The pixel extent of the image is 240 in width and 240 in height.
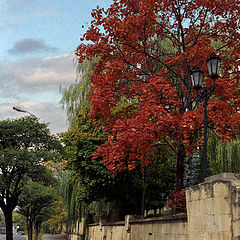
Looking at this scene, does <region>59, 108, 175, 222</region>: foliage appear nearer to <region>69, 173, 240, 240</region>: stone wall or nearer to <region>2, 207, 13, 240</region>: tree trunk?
<region>2, 207, 13, 240</region>: tree trunk

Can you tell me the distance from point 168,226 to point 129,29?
7.30 metres

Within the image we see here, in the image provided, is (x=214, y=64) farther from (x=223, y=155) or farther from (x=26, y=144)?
(x=26, y=144)

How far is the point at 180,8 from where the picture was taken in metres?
15.2

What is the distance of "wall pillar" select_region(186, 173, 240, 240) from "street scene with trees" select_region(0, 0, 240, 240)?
39.7 inches

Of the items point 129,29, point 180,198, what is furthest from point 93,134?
point 180,198

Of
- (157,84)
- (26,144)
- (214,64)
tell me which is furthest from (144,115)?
(26,144)

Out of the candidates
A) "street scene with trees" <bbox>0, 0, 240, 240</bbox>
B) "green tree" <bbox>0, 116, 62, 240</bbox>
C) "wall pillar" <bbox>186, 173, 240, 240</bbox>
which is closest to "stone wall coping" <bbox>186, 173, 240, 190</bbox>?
"wall pillar" <bbox>186, 173, 240, 240</bbox>

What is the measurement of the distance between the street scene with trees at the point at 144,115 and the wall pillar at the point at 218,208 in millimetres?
1008

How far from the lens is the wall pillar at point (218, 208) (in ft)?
27.2

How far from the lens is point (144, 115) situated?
12969 millimetres

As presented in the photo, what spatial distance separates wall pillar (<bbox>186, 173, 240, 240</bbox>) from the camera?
27.2ft

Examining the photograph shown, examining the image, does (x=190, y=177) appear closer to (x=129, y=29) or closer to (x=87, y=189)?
(x=87, y=189)

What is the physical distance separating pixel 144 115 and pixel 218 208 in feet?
16.7

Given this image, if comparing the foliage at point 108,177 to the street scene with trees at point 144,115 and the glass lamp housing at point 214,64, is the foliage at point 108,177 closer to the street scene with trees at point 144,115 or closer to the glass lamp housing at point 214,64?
the street scene with trees at point 144,115
